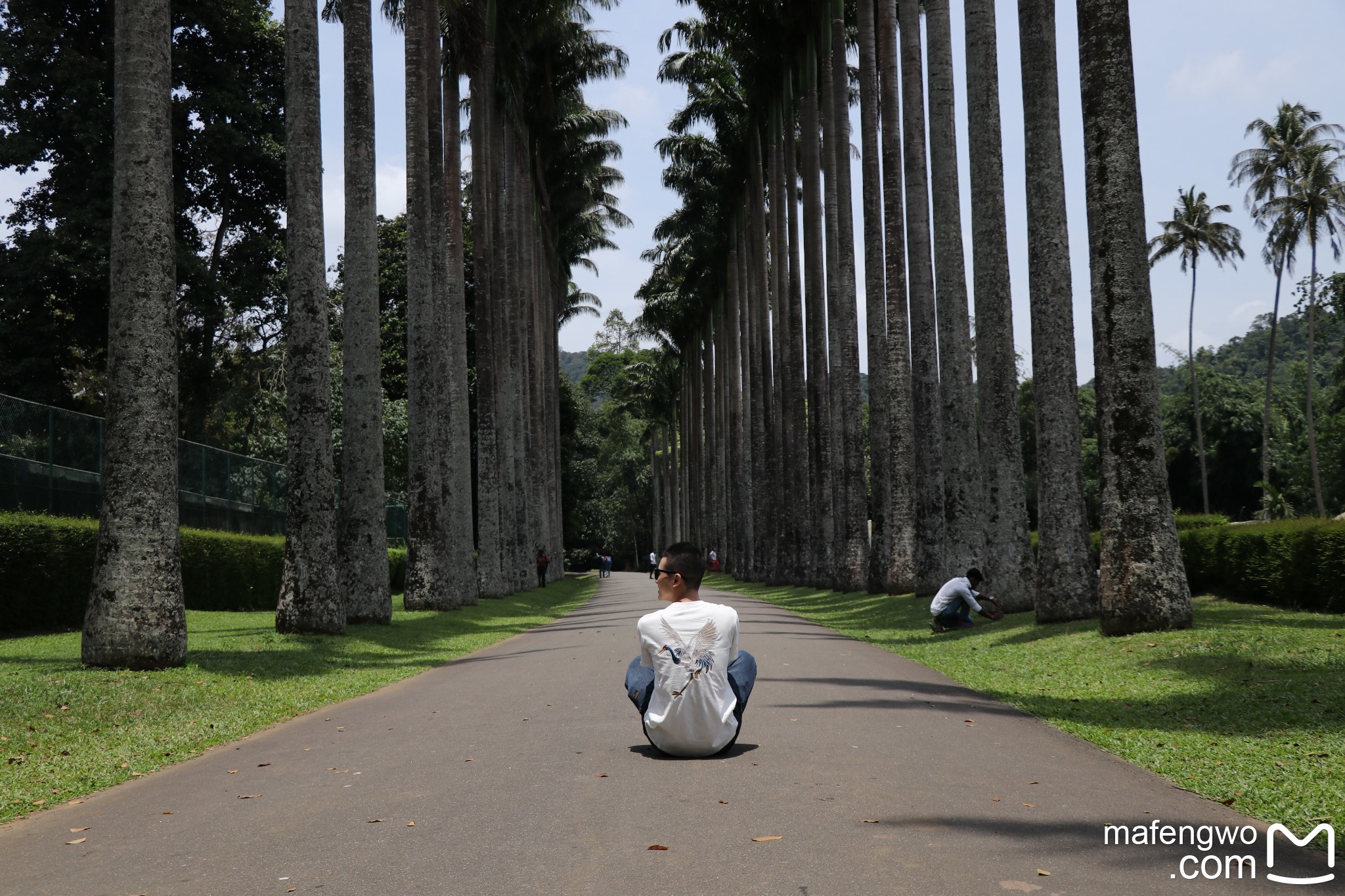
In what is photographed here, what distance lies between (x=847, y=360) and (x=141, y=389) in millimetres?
24798

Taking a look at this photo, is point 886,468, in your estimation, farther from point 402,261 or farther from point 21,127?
point 402,261

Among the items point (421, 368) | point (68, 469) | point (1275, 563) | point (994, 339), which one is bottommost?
point (1275, 563)

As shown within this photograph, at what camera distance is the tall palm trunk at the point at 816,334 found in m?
38.2

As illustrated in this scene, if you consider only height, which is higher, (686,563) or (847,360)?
(847,360)

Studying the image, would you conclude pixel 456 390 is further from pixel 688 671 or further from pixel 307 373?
pixel 688 671

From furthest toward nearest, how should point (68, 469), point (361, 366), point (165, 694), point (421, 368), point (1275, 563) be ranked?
1. point (421, 368)
2. point (68, 469)
3. point (361, 366)
4. point (1275, 563)
5. point (165, 694)

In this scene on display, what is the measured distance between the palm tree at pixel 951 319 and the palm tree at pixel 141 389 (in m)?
15.3

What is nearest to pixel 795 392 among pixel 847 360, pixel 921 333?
pixel 847 360

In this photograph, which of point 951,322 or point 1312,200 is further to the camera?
point 1312,200

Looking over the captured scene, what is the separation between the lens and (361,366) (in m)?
20.8

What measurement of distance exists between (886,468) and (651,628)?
23490 millimetres

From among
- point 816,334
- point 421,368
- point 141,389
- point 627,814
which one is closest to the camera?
point 627,814

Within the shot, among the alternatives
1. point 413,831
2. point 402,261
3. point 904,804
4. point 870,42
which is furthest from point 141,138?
point 402,261

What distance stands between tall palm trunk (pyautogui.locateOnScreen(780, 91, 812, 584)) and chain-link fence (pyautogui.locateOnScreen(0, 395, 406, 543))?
62.8ft
